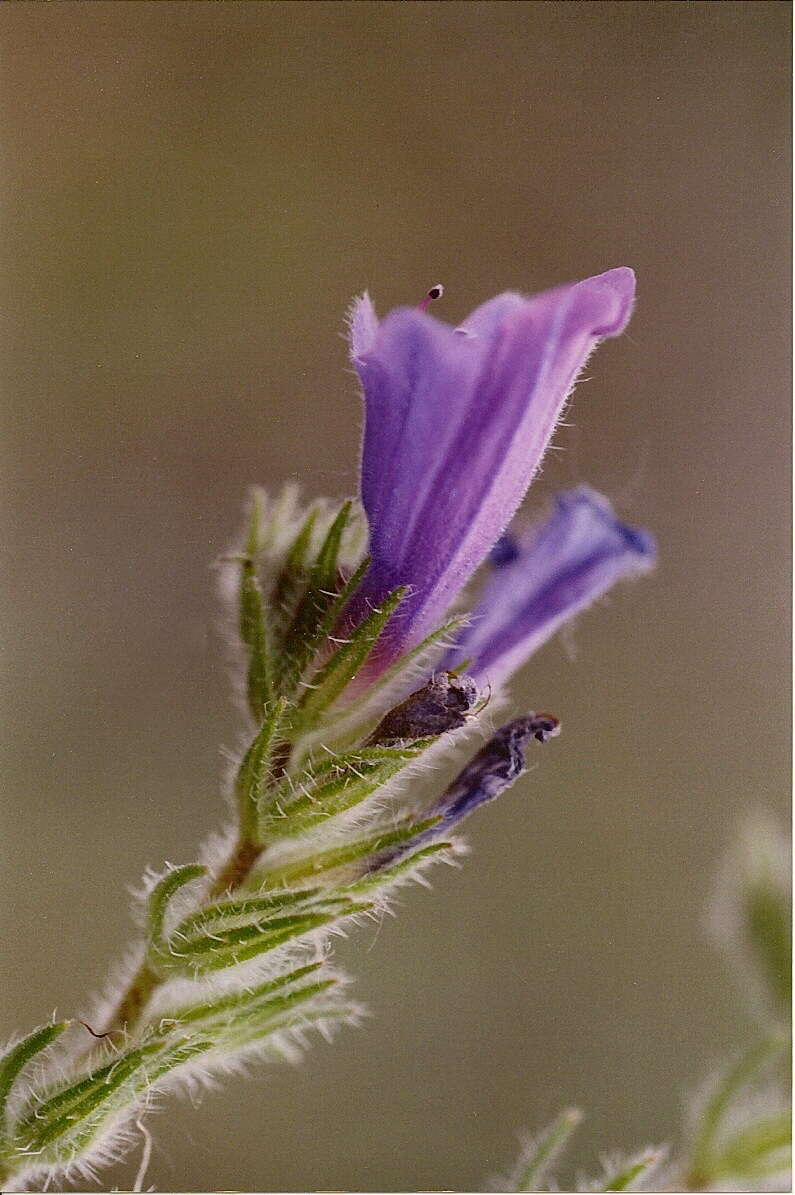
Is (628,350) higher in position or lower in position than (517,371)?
higher

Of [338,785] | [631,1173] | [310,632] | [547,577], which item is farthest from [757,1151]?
[310,632]

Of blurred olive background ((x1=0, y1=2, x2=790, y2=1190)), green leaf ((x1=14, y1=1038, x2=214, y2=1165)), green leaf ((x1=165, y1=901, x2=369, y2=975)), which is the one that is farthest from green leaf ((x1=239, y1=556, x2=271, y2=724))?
blurred olive background ((x1=0, y1=2, x2=790, y2=1190))

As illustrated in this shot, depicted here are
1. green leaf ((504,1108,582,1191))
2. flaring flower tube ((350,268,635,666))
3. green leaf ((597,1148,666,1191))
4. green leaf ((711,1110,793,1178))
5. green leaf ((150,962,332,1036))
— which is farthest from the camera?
green leaf ((711,1110,793,1178))

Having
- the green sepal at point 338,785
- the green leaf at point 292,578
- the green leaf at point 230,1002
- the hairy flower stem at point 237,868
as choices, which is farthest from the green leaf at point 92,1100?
the green leaf at point 292,578

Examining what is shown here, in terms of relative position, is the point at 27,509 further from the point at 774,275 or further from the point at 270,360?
the point at 774,275

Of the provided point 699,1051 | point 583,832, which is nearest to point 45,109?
point 583,832

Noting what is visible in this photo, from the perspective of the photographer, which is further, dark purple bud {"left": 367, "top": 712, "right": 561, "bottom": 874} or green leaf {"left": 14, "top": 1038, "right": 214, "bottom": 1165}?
dark purple bud {"left": 367, "top": 712, "right": 561, "bottom": 874}

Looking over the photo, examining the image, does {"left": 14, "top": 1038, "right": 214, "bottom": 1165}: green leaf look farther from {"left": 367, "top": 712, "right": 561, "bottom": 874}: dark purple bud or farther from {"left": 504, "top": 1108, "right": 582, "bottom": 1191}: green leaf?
{"left": 504, "top": 1108, "right": 582, "bottom": 1191}: green leaf

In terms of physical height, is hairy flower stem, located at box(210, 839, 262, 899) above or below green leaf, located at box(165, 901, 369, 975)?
above
